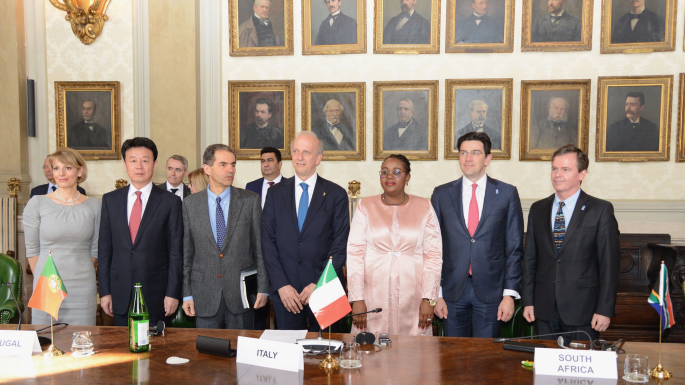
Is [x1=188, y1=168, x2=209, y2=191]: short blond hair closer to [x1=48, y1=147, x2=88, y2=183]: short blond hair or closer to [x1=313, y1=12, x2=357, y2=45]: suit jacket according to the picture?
[x1=48, y1=147, x2=88, y2=183]: short blond hair

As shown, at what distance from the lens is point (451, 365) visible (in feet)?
6.68

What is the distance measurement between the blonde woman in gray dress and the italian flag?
5.98 feet

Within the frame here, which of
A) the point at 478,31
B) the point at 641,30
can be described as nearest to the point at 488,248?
the point at 478,31

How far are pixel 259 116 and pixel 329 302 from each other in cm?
459

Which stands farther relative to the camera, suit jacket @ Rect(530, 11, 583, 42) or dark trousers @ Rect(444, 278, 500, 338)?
suit jacket @ Rect(530, 11, 583, 42)

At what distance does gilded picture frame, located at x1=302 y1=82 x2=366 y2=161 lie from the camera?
6.33 m

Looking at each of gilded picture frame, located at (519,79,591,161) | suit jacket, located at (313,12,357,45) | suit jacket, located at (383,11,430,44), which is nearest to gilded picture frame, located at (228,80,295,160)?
suit jacket, located at (313,12,357,45)

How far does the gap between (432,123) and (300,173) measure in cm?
320

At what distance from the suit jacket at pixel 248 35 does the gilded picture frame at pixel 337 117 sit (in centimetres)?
78

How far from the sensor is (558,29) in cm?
604

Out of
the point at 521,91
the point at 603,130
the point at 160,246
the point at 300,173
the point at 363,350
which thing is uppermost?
the point at 521,91

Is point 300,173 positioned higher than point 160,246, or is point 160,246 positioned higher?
point 300,173

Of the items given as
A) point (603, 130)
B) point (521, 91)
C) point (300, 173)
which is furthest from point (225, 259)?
point (603, 130)

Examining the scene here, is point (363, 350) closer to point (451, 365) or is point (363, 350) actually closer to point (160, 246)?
point (451, 365)
